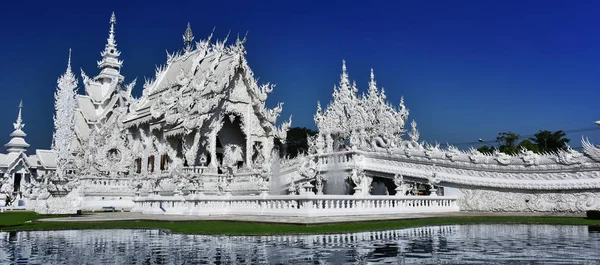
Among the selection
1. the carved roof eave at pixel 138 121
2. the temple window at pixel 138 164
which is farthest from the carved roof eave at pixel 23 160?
the temple window at pixel 138 164

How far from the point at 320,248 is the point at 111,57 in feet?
138

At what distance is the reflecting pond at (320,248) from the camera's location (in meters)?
6.30

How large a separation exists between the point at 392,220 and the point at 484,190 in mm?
7817

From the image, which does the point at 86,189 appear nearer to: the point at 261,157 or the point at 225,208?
the point at 261,157

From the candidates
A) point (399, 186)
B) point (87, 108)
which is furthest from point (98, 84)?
point (399, 186)

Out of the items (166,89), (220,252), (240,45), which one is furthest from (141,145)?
(220,252)

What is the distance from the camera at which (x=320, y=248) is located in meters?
7.33

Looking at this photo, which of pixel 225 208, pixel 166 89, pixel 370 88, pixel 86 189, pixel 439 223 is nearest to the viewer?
pixel 439 223

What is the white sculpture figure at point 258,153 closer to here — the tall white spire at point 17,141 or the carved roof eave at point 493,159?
the carved roof eave at point 493,159

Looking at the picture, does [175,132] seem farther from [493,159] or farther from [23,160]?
[23,160]

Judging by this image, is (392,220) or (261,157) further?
(261,157)

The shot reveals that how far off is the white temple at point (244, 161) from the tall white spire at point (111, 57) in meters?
0.21

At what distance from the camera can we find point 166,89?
Result: 1213 inches

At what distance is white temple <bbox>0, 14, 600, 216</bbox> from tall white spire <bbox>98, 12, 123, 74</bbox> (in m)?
0.21
